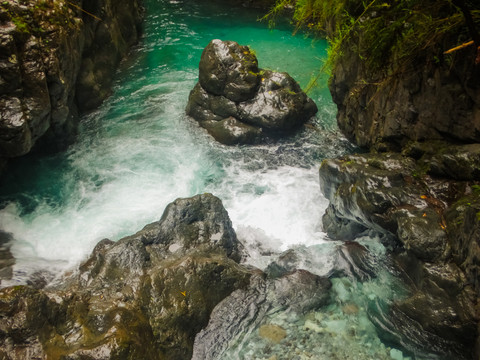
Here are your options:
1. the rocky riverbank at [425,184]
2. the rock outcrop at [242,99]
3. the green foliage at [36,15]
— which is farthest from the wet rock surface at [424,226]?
the green foliage at [36,15]

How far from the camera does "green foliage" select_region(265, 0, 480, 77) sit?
163 inches

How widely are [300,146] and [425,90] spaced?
10.9 feet

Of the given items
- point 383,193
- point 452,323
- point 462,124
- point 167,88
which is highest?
point 462,124

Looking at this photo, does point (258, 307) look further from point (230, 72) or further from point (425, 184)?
point (230, 72)

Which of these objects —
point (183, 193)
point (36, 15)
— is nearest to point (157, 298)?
point (183, 193)

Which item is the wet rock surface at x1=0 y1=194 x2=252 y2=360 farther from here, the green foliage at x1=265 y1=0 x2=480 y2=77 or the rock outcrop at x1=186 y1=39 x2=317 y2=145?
the green foliage at x1=265 y1=0 x2=480 y2=77

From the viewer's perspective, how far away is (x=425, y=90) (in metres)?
4.79

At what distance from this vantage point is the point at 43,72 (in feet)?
18.6

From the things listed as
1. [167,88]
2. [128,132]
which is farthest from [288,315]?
[167,88]

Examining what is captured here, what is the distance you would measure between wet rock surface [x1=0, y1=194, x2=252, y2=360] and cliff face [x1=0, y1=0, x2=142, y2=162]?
238cm

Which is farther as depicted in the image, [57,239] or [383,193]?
[57,239]

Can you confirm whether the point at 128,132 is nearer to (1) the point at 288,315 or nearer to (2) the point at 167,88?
(2) the point at 167,88

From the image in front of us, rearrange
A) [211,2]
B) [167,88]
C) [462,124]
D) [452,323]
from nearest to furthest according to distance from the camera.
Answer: [452,323] < [462,124] < [167,88] < [211,2]

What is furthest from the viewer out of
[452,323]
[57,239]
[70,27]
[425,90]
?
[70,27]
